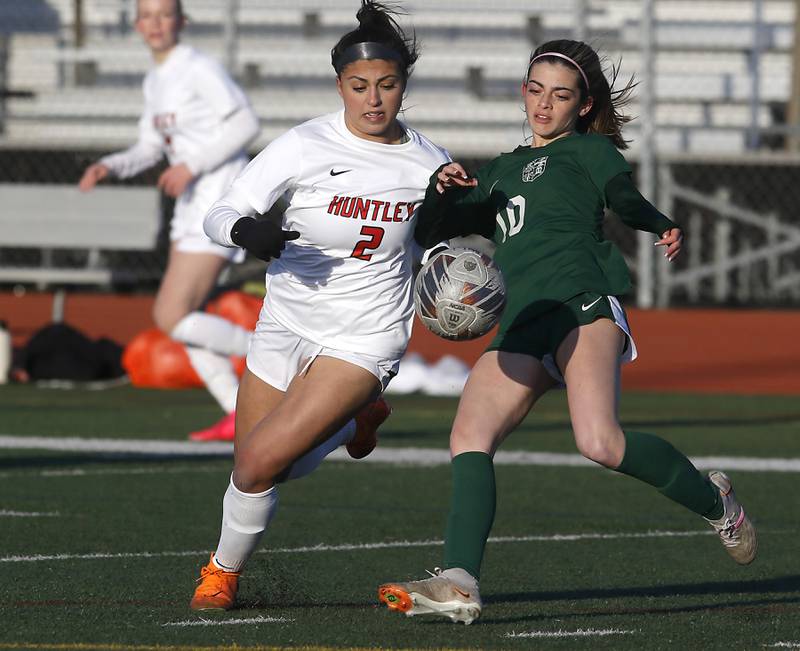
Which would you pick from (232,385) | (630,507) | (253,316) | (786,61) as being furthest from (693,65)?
(630,507)

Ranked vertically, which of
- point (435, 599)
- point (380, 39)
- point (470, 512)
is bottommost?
point (435, 599)

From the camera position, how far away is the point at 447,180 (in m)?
4.83

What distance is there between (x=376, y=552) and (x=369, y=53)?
79.0 inches

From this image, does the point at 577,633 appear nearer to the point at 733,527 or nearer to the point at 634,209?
the point at 733,527

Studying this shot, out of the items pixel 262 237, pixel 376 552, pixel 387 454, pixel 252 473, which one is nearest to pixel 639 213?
pixel 262 237

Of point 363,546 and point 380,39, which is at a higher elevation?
point 380,39

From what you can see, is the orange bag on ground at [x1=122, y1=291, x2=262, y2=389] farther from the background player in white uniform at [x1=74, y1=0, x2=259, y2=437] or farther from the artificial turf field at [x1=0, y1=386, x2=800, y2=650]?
the background player in white uniform at [x1=74, y1=0, x2=259, y2=437]

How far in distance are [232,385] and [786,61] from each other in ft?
42.3

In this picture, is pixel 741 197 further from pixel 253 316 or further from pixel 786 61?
pixel 253 316

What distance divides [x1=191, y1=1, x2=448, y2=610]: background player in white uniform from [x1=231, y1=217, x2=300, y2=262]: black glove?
0.13 m

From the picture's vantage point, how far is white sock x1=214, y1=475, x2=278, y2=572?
486 centimetres

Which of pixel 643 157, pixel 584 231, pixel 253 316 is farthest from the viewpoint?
pixel 643 157

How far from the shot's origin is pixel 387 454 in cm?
929

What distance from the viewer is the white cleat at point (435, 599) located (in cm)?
436
